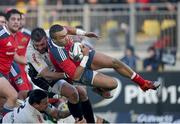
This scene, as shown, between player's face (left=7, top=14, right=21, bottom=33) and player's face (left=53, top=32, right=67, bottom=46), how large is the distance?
122 cm

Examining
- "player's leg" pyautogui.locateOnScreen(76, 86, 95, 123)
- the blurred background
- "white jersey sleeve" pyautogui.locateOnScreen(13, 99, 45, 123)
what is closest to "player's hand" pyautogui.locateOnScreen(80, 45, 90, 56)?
"player's leg" pyautogui.locateOnScreen(76, 86, 95, 123)

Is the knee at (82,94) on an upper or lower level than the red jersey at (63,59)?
lower

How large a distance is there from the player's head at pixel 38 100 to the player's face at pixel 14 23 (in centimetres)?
163

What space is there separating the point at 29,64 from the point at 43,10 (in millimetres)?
8566

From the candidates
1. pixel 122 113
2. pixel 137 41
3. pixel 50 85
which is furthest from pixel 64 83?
pixel 137 41

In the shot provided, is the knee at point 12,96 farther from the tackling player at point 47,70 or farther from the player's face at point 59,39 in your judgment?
the player's face at point 59,39

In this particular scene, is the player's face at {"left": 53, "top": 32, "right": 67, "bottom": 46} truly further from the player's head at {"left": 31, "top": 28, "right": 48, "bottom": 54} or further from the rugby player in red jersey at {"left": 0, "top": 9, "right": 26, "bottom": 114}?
the rugby player in red jersey at {"left": 0, "top": 9, "right": 26, "bottom": 114}

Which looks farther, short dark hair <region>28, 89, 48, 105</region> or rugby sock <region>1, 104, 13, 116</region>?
rugby sock <region>1, 104, 13, 116</region>

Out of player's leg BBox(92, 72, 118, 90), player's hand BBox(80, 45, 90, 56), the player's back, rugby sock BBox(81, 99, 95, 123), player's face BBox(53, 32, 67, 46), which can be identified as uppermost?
player's face BBox(53, 32, 67, 46)

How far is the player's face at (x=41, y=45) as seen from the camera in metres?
14.9

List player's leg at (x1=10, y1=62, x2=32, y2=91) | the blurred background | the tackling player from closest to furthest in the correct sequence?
the tackling player
player's leg at (x1=10, y1=62, x2=32, y2=91)
the blurred background

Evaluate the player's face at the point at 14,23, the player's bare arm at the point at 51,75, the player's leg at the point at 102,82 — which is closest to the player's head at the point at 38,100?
the player's bare arm at the point at 51,75

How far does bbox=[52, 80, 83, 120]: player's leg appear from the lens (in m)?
15.0

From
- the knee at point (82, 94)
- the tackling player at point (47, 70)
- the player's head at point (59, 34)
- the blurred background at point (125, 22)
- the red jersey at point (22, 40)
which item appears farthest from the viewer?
the blurred background at point (125, 22)
